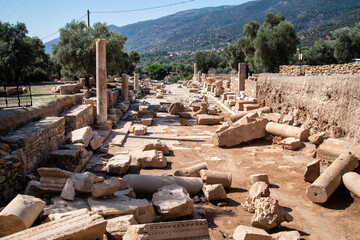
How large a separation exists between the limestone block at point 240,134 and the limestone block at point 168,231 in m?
6.58

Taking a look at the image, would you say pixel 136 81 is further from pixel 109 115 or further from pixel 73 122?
pixel 73 122

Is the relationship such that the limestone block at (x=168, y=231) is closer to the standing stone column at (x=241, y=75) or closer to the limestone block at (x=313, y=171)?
the limestone block at (x=313, y=171)

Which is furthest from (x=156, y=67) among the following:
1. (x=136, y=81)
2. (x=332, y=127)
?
(x=332, y=127)

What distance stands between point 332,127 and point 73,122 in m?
8.52

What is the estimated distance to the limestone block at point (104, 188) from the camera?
5266 mm

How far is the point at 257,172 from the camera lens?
8375 millimetres

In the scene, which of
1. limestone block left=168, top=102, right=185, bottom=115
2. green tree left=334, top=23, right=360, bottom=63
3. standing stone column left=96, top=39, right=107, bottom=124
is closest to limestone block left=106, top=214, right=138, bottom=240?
standing stone column left=96, top=39, right=107, bottom=124

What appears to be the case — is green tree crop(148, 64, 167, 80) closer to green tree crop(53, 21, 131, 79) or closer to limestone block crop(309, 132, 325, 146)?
green tree crop(53, 21, 131, 79)

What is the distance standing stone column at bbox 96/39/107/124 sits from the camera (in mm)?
12617

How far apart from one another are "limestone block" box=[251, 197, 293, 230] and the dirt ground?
17 centimetres

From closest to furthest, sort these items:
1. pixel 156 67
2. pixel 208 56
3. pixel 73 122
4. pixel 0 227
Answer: pixel 0 227 < pixel 73 122 < pixel 208 56 < pixel 156 67

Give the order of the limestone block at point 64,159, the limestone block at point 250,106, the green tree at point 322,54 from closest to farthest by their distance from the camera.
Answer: the limestone block at point 64,159, the limestone block at point 250,106, the green tree at point 322,54

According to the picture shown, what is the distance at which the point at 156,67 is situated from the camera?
67.3m

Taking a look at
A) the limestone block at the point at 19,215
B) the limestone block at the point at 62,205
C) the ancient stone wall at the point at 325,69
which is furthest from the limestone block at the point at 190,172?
the ancient stone wall at the point at 325,69
